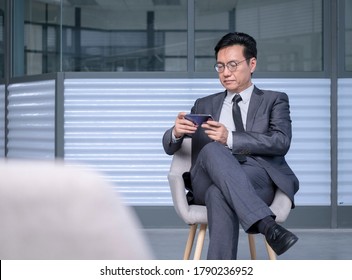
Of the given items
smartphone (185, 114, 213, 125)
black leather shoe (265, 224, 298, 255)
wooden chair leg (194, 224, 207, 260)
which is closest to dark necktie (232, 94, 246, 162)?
smartphone (185, 114, 213, 125)

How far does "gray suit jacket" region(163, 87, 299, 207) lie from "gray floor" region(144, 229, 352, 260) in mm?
1100

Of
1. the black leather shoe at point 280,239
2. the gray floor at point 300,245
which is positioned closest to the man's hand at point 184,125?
the black leather shoe at point 280,239

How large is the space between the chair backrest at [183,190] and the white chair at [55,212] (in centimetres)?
248

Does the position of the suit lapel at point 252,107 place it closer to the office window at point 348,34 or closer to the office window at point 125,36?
the office window at point 125,36

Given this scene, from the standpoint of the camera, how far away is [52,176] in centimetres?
71

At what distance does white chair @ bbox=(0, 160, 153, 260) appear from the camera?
710 millimetres

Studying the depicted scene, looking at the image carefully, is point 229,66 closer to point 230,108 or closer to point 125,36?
point 230,108

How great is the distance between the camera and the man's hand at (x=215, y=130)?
10.3 feet

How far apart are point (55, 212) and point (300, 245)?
4.21m

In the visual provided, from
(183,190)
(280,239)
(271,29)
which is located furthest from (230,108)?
(271,29)

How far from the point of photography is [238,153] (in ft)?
10.7
